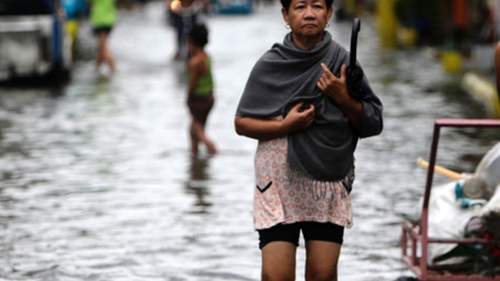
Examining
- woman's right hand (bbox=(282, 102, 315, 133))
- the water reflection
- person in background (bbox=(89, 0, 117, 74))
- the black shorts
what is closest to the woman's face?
woman's right hand (bbox=(282, 102, 315, 133))

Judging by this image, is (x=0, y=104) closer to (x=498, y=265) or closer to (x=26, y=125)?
(x=26, y=125)

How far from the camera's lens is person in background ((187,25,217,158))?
1196cm

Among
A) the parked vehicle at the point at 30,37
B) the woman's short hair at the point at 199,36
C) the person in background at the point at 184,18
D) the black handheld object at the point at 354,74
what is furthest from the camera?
the person in background at the point at 184,18

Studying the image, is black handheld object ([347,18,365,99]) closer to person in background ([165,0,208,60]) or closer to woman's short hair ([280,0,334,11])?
woman's short hair ([280,0,334,11])

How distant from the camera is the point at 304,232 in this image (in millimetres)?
5094

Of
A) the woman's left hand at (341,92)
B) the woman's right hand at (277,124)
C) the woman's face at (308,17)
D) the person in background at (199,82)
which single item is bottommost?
the person in background at (199,82)

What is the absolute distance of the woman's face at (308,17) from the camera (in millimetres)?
4992

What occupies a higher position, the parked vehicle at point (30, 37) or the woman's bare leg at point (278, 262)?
the woman's bare leg at point (278, 262)

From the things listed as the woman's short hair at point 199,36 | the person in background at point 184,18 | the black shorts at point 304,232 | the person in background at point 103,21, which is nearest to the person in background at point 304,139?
the black shorts at point 304,232

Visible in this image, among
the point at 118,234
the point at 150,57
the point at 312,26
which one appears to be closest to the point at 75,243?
the point at 118,234

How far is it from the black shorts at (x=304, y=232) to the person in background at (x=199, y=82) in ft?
22.7

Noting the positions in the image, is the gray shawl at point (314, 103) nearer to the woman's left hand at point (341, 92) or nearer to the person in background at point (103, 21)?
the woman's left hand at point (341, 92)

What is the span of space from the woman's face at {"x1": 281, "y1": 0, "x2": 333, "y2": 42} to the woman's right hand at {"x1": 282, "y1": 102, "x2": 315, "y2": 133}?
287 mm

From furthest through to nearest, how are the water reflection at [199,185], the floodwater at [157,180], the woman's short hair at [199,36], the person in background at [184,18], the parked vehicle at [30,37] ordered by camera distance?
the person in background at [184,18] < the parked vehicle at [30,37] < the woman's short hair at [199,36] < the water reflection at [199,185] < the floodwater at [157,180]
